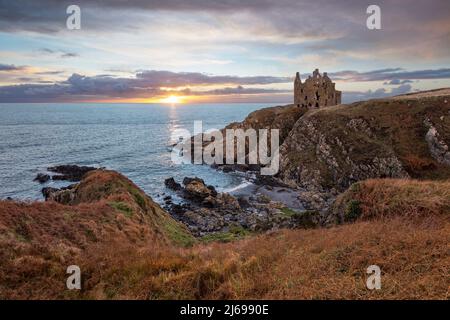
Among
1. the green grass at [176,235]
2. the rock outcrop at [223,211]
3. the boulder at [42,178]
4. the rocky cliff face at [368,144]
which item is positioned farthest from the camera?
the boulder at [42,178]

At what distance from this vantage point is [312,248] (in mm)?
12461

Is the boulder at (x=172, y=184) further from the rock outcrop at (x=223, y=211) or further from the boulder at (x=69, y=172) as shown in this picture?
the boulder at (x=69, y=172)

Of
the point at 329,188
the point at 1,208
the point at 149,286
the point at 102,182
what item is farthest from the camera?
the point at 329,188

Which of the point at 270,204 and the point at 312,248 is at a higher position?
the point at 312,248

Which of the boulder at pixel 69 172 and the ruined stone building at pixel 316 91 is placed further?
the ruined stone building at pixel 316 91

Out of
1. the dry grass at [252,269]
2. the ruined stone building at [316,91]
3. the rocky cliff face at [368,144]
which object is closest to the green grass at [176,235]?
the dry grass at [252,269]

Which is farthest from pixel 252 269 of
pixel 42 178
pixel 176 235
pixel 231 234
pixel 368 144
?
pixel 42 178

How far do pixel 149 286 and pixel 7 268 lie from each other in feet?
15.5

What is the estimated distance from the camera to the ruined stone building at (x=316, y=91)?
96.1 metres

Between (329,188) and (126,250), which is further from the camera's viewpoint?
(329,188)

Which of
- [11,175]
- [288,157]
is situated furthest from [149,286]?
[11,175]

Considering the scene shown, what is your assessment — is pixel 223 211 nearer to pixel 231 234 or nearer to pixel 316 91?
pixel 231 234

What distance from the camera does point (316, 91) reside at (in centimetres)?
9688

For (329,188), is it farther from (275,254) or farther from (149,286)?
(149,286)
